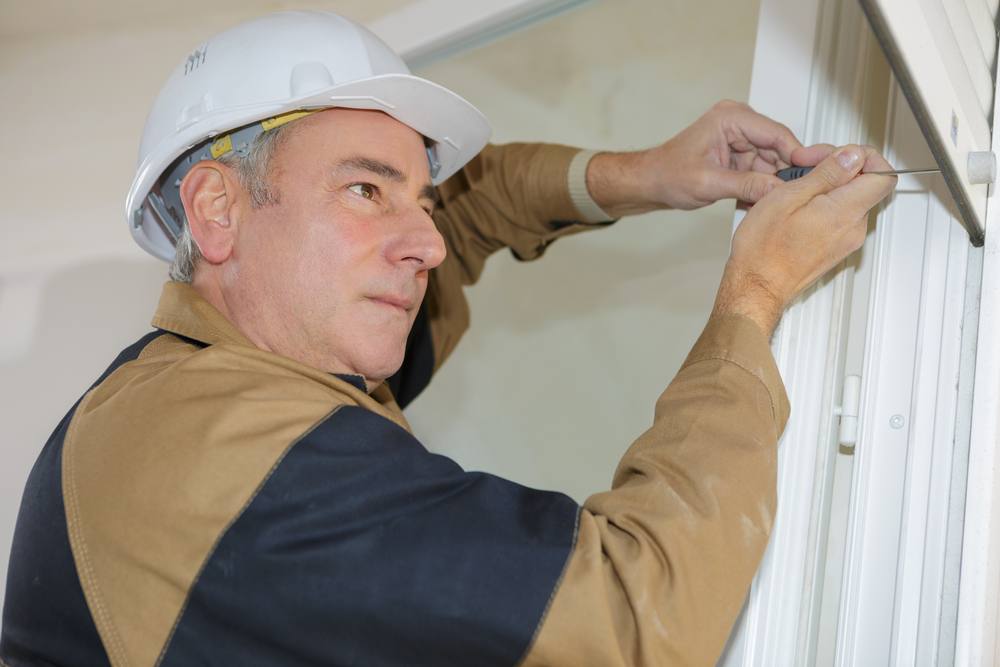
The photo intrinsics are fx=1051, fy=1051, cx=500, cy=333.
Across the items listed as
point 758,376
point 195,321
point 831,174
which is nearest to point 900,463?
point 758,376

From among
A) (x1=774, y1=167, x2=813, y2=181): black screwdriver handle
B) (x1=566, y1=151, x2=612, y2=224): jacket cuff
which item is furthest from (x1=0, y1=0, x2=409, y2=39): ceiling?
(x1=774, y1=167, x2=813, y2=181): black screwdriver handle

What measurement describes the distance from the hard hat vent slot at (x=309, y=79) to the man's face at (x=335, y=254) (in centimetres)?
4

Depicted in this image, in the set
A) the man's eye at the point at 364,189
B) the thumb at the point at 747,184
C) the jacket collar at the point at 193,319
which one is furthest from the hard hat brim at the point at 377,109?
the thumb at the point at 747,184

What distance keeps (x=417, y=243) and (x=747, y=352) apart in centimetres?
43

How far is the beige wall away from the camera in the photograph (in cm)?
216

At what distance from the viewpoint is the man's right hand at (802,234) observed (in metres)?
1.11

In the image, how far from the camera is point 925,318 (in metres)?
1.14

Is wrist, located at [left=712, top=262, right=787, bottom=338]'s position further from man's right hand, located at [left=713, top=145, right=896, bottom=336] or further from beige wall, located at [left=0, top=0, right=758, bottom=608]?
beige wall, located at [left=0, top=0, right=758, bottom=608]

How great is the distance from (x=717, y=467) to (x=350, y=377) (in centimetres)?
44

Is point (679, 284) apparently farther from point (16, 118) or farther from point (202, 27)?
point (16, 118)

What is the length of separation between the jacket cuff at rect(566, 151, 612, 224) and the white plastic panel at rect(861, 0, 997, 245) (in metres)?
0.61

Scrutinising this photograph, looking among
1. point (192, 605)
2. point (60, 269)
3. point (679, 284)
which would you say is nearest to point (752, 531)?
point (192, 605)

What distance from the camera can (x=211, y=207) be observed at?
1349 millimetres

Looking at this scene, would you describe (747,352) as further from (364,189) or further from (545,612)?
(364,189)
